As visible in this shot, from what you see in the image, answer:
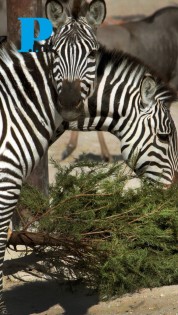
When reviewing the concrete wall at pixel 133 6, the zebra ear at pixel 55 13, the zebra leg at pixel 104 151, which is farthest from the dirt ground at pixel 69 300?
the concrete wall at pixel 133 6

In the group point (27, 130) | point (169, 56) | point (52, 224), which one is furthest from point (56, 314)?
point (169, 56)

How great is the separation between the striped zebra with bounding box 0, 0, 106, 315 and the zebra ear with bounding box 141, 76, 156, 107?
73 centimetres

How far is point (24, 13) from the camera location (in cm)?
831

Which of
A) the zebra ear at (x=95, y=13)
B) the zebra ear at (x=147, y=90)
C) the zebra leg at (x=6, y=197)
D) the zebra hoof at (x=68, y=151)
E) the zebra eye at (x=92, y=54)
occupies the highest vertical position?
the zebra ear at (x=95, y=13)

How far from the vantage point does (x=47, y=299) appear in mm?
6980

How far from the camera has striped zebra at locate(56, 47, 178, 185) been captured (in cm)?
677

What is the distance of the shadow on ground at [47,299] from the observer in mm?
6699

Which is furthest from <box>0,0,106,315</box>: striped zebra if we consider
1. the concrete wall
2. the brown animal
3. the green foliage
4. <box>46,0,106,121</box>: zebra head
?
the concrete wall

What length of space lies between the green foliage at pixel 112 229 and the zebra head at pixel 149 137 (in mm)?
212

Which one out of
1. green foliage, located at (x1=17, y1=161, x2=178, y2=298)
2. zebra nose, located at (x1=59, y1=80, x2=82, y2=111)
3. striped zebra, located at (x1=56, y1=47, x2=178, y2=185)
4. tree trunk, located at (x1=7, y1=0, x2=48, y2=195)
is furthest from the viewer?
tree trunk, located at (x1=7, y1=0, x2=48, y2=195)

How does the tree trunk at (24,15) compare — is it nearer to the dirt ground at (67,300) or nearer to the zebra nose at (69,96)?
the dirt ground at (67,300)

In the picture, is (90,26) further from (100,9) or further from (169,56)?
(169,56)

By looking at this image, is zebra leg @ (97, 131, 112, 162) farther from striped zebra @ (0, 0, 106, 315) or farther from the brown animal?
striped zebra @ (0, 0, 106, 315)
